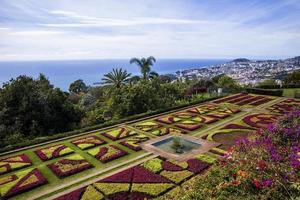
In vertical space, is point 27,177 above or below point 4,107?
below

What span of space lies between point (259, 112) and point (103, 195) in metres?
22.5

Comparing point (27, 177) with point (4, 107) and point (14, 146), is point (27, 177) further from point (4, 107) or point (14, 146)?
point (4, 107)

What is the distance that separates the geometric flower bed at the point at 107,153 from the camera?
1557 centimetres

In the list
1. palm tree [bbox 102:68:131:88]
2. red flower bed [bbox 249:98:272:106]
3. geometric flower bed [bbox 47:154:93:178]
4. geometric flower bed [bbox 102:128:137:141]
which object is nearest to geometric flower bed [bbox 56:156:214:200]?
geometric flower bed [bbox 47:154:93:178]

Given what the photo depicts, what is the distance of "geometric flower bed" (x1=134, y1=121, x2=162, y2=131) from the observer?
872 inches

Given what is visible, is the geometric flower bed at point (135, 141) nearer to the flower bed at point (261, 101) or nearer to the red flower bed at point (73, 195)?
the red flower bed at point (73, 195)

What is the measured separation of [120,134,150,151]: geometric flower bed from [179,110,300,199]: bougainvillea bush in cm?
929

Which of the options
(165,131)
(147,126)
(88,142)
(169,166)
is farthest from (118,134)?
(169,166)

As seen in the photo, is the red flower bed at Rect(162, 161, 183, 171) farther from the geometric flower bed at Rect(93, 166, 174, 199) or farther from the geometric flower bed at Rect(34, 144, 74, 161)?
the geometric flower bed at Rect(34, 144, 74, 161)

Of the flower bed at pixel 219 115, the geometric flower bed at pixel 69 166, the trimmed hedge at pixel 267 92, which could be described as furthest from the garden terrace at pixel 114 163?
the trimmed hedge at pixel 267 92

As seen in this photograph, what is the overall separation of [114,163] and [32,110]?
11968 mm

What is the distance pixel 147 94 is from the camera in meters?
29.9

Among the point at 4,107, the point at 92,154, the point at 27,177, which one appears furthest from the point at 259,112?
the point at 4,107

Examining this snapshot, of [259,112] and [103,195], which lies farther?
[259,112]
